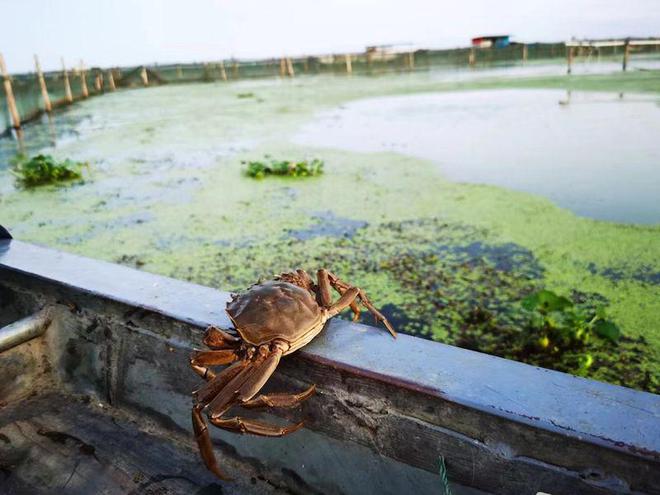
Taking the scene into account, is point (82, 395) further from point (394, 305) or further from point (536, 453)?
point (394, 305)

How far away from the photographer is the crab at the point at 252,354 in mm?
Result: 1016

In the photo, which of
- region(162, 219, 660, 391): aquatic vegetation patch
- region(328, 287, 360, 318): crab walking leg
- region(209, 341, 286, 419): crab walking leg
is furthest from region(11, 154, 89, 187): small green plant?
region(209, 341, 286, 419): crab walking leg

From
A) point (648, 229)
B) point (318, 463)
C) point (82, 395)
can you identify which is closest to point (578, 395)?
point (318, 463)

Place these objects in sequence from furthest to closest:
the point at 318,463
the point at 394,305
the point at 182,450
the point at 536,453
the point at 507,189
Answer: the point at 507,189, the point at 394,305, the point at 182,450, the point at 318,463, the point at 536,453

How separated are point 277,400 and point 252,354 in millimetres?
114

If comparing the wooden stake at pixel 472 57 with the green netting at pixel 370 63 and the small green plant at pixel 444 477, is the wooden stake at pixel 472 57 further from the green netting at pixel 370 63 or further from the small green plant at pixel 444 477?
the small green plant at pixel 444 477

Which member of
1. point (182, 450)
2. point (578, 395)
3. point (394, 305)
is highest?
point (578, 395)

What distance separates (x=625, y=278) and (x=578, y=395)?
2.34 metres

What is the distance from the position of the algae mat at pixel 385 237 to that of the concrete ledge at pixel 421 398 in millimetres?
1410

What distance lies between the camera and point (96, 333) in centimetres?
148

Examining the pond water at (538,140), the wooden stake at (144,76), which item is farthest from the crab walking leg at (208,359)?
the wooden stake at (144,76)

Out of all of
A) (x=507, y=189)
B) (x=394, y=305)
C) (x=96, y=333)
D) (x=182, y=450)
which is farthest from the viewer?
(x=507, y=189)

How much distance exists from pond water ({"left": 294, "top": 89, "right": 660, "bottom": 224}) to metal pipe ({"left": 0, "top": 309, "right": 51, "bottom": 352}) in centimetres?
383

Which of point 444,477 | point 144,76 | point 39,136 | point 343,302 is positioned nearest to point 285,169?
point 343,302
